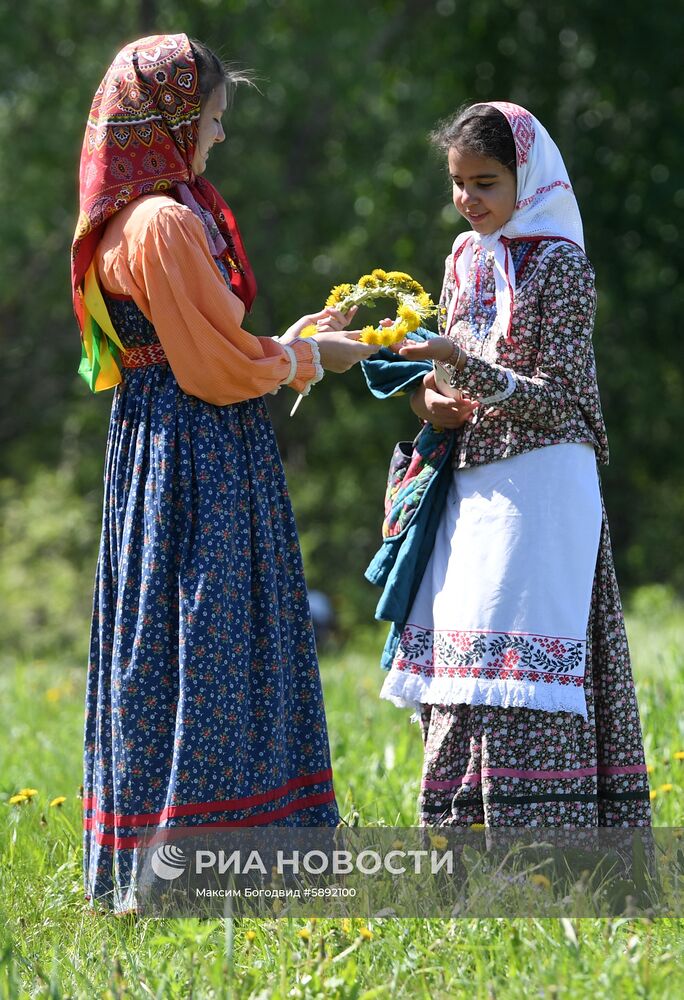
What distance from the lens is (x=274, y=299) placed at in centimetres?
1228

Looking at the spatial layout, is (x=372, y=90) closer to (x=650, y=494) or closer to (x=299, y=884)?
(x=650, y=494)

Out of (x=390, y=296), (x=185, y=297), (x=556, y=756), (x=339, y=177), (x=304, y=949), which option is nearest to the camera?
(x=304, y=949)

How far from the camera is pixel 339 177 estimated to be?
500 inches

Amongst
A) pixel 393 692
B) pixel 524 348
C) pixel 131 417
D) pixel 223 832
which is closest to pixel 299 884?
pixel 223 832

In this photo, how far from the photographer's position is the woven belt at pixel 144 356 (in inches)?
125

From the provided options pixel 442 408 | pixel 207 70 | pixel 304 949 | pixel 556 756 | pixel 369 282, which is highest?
pixel 207 70

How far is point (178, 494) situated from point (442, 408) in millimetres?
730

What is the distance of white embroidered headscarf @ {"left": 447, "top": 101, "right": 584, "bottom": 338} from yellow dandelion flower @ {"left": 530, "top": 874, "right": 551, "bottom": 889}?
1319 mm

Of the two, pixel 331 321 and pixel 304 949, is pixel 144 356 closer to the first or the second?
pixel 331 321

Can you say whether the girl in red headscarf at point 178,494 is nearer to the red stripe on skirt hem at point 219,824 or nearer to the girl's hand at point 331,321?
the red stripe on skirt hem at point 219,824

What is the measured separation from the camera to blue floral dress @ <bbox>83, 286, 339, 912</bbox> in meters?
3.06

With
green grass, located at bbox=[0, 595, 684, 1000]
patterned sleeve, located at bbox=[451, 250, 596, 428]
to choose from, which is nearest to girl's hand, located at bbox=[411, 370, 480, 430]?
patterned sleeve, located at bbox=[451, 250, 596, 428]

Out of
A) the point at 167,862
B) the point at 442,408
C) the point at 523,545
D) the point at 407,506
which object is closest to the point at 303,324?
the point at 442,408

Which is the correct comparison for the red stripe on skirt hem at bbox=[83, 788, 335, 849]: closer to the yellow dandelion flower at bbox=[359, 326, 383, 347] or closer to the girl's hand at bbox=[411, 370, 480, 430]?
the girl's hand at bbox=[411, 370, 480, 430]
